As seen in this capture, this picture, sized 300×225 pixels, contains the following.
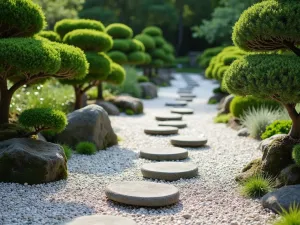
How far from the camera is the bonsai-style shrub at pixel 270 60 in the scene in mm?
5246

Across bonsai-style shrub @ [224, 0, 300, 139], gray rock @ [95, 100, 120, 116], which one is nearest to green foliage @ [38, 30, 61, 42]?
gray rock @ [95, 100, 120, 116]

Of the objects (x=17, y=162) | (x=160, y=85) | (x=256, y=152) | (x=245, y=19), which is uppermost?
(x=245, y=19)

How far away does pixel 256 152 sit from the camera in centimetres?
833

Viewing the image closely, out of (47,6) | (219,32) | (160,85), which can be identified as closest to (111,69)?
(47,6)

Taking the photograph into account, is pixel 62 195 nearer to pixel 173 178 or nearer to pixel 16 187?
pixel 16 187

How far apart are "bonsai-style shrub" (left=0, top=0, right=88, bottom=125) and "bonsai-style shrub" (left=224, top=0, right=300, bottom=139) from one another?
7.47 feet

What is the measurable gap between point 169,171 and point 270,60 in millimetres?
2106

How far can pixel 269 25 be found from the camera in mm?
5508

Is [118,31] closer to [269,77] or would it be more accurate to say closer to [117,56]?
[117,56]

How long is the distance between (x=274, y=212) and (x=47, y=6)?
17.6 m

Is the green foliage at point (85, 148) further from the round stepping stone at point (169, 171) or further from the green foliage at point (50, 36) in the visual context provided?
the green foliage at point (50, 36)

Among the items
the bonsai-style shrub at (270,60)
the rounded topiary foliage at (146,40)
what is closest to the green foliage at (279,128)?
the bonsai-style shrub at (270,60)

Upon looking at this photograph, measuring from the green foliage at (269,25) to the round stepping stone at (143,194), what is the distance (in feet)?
7.29

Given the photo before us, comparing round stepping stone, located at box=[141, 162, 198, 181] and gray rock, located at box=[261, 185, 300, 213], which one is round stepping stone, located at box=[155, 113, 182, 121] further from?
gray rock, located at box=[261, 185, 300, 213]
